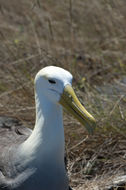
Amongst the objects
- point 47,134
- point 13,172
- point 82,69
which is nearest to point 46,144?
point 47,134

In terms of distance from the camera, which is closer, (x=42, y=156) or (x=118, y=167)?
(x=42, y=156)

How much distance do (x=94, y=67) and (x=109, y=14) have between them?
652mm

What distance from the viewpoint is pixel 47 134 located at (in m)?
2.59

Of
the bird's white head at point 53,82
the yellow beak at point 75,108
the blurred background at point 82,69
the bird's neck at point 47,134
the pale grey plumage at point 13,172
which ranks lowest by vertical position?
the blurred background at point 82,69

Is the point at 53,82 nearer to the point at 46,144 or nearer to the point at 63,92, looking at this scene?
the point at 63,92

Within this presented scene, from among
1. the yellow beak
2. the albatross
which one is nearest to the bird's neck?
the albatross

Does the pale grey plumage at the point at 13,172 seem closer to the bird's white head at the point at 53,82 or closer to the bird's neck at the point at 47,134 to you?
the bird's neck at the point at 47,134

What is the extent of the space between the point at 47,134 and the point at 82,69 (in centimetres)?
269

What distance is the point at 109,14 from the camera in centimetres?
511

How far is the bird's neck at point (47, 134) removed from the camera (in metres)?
2.57

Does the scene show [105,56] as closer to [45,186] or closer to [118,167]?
[118,167]

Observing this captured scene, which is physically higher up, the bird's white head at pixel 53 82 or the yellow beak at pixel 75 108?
the bird's white head at pixel 53 82

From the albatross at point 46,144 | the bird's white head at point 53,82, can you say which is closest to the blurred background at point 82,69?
the albatross at point 46,144

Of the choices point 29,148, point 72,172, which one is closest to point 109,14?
point 72,172
